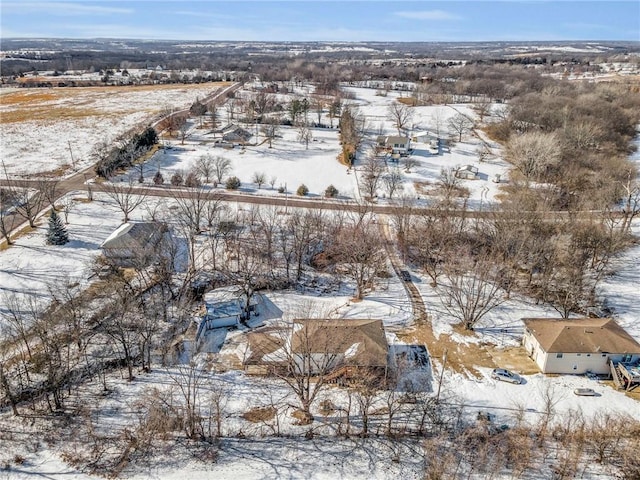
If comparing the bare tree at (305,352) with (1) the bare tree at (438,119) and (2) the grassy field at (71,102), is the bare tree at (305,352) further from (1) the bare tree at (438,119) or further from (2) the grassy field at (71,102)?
(2) the grassy field at (71,102)

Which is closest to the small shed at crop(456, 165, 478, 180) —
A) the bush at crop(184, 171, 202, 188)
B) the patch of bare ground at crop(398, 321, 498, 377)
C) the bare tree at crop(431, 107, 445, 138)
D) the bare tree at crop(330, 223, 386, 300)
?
the bare tree at crop(431, 107, 445, 138)

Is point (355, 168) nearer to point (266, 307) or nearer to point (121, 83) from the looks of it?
point (266, 307)

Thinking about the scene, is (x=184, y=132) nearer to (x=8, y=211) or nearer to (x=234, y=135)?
(x=234, y=135)

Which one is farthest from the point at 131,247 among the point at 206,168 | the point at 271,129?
the point at 271,129

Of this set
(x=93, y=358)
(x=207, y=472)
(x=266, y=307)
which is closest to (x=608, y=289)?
(x=266, y=307)

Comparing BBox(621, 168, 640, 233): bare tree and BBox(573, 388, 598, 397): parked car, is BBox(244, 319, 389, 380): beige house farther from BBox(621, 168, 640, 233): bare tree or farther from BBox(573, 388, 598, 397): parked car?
BBox(621, 168, 640, 233): bare tree
